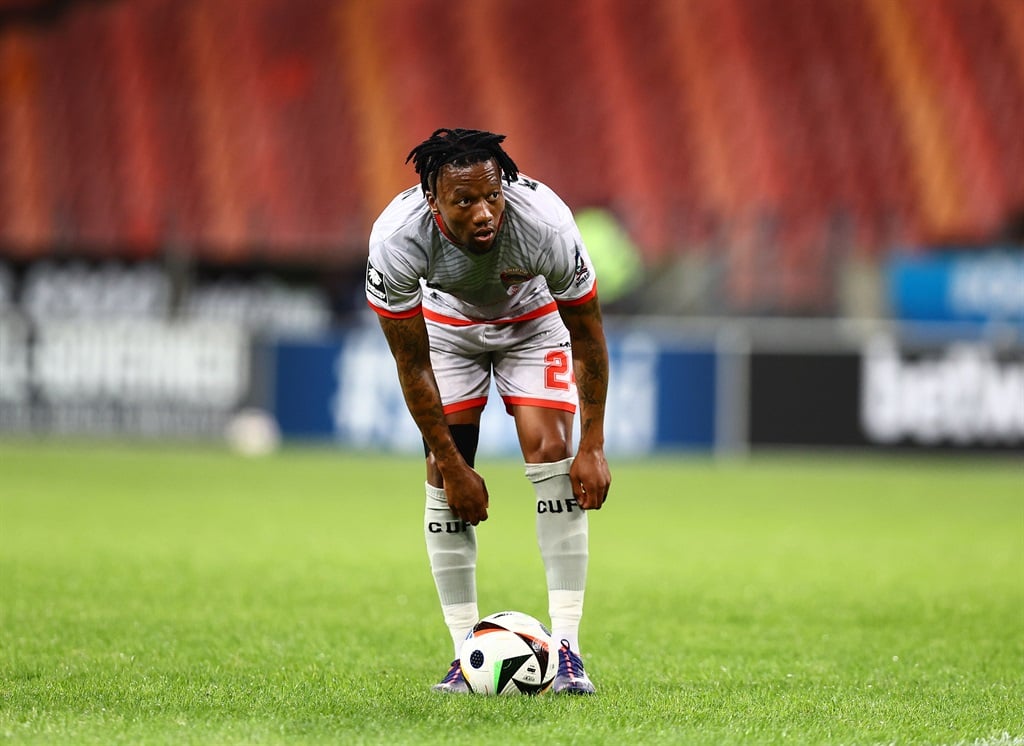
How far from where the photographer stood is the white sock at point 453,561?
510cm

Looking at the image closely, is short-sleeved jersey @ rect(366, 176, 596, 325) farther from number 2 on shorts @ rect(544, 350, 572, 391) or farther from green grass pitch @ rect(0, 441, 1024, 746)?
green grass pitch @ rect(0, 441, 1024, 746)

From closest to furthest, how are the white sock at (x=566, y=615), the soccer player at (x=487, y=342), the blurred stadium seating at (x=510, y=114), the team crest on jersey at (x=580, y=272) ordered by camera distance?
the soccer player at (x=487, y=342)
the team crest on jersey at (x=580, y=272)
the white sock at (x=566, y=615)
the blurred stadium seating at (x=510, y=114)

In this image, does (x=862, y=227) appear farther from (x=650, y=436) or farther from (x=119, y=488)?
(x=119, y=488)

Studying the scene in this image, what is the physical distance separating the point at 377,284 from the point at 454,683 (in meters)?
1.25

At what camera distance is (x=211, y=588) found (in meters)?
7.23

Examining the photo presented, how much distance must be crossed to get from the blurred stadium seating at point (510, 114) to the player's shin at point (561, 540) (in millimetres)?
14467

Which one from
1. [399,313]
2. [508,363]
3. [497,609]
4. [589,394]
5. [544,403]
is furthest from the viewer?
[497,609]

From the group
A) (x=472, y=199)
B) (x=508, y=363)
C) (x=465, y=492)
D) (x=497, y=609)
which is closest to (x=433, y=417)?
(x=465, y=492)

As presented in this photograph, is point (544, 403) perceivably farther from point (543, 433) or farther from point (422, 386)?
point (422, 386)

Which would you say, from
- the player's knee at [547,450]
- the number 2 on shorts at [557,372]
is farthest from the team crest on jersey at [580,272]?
the player's knee at [547,450]

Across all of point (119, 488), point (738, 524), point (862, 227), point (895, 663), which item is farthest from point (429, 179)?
point (862, 227)

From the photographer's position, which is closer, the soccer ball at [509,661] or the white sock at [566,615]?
the soccer ball at [509,661]

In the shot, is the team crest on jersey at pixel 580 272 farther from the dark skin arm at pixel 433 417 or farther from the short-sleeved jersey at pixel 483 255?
the dark skin arm at pixel 433 417

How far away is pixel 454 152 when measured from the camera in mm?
Answer: 4543
